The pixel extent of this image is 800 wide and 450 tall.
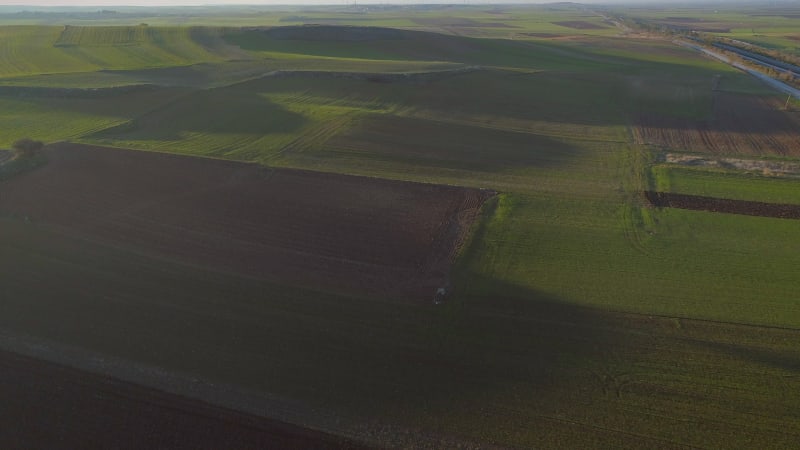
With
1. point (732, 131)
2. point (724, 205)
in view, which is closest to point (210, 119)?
point (724, 205)

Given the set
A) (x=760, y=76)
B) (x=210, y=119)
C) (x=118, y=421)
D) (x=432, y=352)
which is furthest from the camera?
(x=760, y=76)

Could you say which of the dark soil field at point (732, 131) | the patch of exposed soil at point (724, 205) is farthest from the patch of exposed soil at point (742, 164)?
the patch of exposed soil at point (724, 205)

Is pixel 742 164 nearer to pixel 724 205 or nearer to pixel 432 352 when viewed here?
pixel 724 205

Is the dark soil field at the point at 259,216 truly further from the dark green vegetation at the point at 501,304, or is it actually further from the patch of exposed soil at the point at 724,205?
the patch of exposed soil at the point at 724,205

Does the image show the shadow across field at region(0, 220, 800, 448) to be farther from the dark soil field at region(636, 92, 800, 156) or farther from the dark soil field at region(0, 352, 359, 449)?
the dark soil field at region(636, 92, 800, 156)

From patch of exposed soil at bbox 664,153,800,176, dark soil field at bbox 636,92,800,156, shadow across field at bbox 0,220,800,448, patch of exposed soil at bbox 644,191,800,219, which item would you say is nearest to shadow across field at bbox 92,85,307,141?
shadow across field at bbox 0,220,800,448
